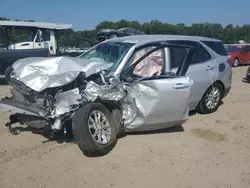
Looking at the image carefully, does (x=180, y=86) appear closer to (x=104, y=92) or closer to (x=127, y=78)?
(x=127, y=78)

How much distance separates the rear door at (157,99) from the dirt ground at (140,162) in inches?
12.4

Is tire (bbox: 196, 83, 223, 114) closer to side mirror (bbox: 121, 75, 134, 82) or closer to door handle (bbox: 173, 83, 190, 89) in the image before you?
door handle (bbox: 173, 83, 190, 89)

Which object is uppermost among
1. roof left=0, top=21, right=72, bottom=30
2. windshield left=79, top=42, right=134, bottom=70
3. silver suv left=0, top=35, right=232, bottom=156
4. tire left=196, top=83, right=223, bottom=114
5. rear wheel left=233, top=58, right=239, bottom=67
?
roof left=0, top=21, right=72, bottom=30

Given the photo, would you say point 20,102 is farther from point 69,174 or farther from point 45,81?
point 69,174

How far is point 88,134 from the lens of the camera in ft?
13.3

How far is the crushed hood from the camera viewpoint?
4.32 m

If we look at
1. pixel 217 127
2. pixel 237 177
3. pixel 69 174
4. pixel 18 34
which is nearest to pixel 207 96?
pixel 217 127

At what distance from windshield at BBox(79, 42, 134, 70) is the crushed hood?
0.32m

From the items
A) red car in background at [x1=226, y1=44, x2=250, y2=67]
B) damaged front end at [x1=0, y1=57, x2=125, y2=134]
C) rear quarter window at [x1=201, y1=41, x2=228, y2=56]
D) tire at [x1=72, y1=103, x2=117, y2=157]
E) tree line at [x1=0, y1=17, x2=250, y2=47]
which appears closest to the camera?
tire at [x1=72, y1=103, x2=117, y2=157]

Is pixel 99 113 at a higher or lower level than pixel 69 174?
higher

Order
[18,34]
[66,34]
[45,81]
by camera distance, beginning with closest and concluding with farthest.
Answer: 1. [45,81]
2. [18,34]
3. [66,34]

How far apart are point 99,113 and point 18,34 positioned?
8697 millimetres

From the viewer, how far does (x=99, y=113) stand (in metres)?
4.41

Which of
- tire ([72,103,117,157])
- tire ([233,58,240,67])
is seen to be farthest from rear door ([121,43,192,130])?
tire ([233,58,240,67])
